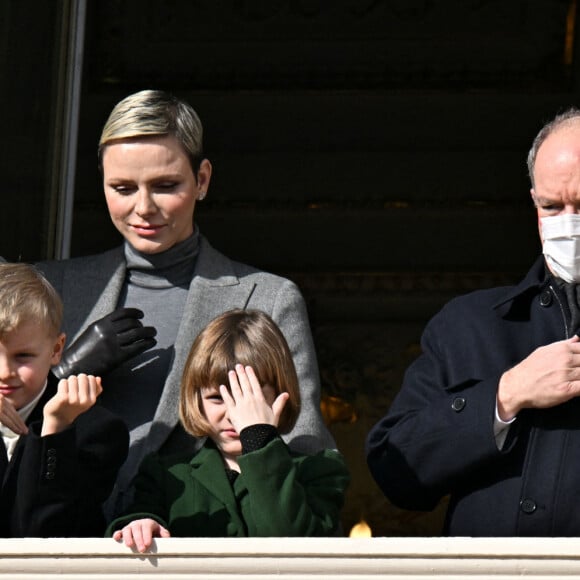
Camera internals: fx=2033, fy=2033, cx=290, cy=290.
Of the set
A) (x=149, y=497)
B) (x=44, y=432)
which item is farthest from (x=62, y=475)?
(x=149, y=497)

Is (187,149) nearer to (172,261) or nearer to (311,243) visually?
(172,261)

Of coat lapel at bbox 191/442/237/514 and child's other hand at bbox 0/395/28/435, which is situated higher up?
child's other hand at bbox 0/395/28/435

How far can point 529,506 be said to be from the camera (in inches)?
148

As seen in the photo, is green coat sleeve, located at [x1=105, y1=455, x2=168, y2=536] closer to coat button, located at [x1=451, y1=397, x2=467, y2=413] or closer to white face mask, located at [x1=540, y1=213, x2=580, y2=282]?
coat button, located at [x1=451, y1=397, x2=467, y2=413]

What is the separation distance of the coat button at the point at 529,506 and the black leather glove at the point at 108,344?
924 mm

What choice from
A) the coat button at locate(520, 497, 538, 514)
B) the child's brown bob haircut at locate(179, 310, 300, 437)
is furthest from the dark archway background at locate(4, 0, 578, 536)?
the coat button at locate(520, 497, 538, 514)

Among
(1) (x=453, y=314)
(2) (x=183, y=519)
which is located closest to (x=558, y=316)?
(1) (x=453, y=314)

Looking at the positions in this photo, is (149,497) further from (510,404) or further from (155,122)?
(155,122)

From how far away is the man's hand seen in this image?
12.2 ft

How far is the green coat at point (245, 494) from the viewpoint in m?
3.80

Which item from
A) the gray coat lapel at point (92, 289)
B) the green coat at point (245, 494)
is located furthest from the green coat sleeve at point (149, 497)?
the gray coat lapel at point (92, 289)

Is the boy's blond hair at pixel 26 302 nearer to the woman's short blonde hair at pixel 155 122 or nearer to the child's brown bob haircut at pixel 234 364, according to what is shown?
the child's brown bob haircut at pixel 234 364

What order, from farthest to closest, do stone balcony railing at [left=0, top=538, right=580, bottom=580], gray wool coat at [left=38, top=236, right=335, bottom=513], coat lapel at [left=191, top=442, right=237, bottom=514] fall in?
gray wool coat at [left=38, top=236, right=335, bottom=513] < coat lapel at [left=191, top=442, right=237, bottom=514] < stone balcony railing at [left=0, top=538, right=580, bottom=580]

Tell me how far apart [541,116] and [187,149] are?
315cm
